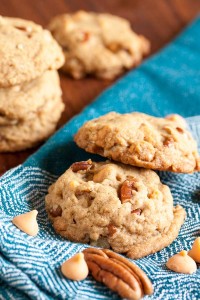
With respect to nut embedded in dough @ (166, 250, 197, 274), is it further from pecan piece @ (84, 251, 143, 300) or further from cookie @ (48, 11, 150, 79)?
cookie @ (48, 11, 150, 79)

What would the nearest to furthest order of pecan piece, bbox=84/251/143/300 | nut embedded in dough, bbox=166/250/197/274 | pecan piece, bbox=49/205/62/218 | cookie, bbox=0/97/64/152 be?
pecan piece, bbox=84/251/143/300
nut embedded in dough, bbox=166/250/197/274
pecan piece, bbox=49/205/62/218
cookie, bbox=0/97/64/152

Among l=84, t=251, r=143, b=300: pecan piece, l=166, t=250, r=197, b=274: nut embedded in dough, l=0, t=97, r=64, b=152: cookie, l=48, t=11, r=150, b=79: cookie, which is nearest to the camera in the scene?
l=84, t=251, r=143, b=300: pecan piece

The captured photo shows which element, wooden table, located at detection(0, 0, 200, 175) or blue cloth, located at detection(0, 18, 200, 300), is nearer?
blue cloth, located at detection(0, 18, 200, 300)

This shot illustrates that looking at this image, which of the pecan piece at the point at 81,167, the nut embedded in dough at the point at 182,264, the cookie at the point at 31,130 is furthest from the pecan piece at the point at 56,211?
the cookie at the point at 31,130

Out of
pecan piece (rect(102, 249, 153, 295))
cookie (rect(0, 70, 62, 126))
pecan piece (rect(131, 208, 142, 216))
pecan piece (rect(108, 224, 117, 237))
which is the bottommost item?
pecan piece (rect(102, 249, 153, 295))

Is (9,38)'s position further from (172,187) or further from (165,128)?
(172,187)

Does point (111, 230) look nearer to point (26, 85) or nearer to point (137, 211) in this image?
point (137, 211)

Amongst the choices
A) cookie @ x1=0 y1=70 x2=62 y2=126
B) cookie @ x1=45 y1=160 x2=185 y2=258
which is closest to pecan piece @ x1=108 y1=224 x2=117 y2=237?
cookie @ x1=45 y1=160 x2=185 y2=258
